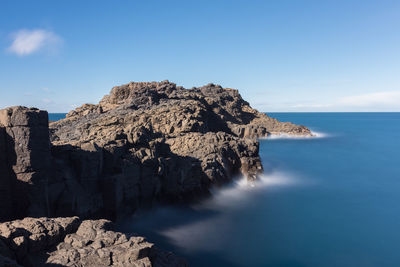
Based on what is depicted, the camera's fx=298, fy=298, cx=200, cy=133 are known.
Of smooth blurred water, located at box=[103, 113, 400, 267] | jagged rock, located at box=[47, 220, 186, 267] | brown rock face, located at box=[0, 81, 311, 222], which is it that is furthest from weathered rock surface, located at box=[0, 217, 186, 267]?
smooth blurred water, located at box=[103, 113, 400, 267]

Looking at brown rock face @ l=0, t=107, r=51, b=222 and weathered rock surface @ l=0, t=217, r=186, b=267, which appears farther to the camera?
brown rock face @ l=0, t=107, r=51, b=222

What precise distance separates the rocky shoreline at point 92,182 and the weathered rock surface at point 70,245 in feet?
0.08

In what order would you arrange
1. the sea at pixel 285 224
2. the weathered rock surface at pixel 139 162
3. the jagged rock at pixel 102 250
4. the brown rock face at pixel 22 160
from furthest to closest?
the sea at pixel 285 224 < the weathered rock surface at pixel 139 162 < the brown rock face at pixel 22 160 < the jagged rock at pixel 102 250

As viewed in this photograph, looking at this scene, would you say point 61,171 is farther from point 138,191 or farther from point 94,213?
point 138,191

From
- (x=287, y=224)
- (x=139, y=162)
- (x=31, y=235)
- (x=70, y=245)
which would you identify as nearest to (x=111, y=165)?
(x=139, y=162)

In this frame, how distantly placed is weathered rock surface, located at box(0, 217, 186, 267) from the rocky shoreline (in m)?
0.02

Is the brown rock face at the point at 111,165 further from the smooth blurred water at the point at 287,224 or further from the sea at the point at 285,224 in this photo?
the smooth blurred water at the point at 287,224

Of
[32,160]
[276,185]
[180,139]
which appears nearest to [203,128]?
[180,139]

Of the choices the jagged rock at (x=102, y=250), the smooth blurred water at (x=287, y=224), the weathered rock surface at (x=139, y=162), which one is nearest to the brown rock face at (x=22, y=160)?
the weathered rock surface at (x=139, y=162)

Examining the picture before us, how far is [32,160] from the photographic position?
1164 centimetres

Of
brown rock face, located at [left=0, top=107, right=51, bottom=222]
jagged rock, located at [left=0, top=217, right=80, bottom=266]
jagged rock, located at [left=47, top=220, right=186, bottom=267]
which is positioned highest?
brown rock face, located at [left=0, top=107, right=51, bottom=222]

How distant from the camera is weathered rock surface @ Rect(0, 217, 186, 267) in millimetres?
7531

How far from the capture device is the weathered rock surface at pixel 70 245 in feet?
24.7

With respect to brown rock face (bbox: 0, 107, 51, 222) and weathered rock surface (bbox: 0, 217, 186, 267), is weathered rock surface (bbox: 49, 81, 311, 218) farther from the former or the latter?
weathered rock surface (bbox: 0, 217, 186, 267)
